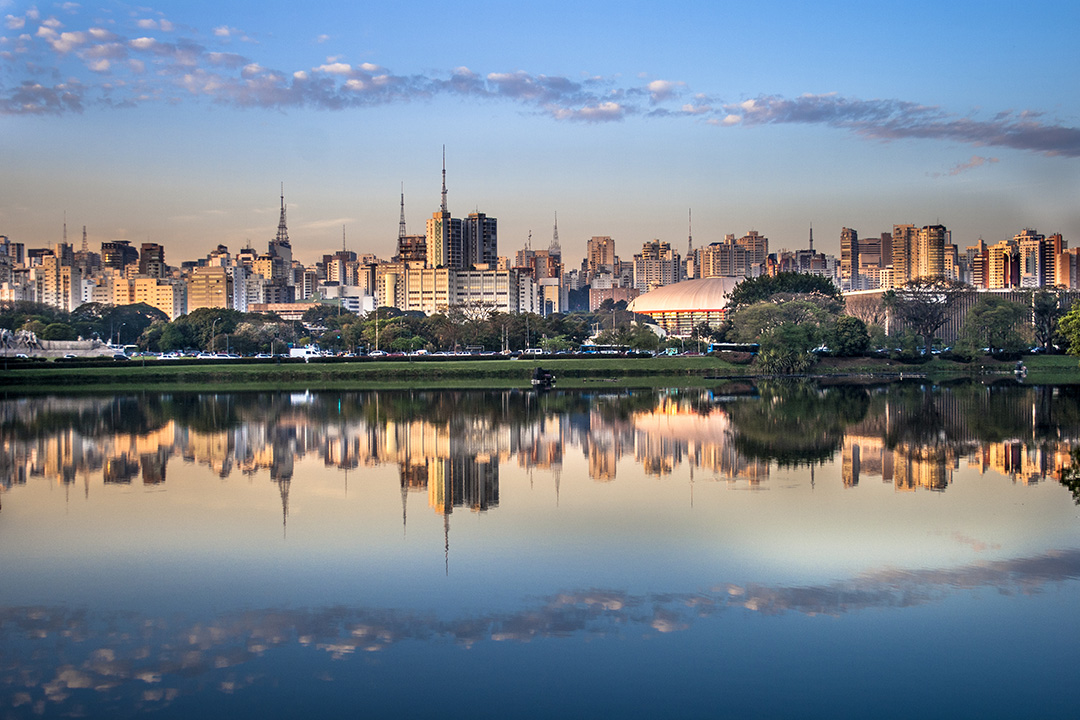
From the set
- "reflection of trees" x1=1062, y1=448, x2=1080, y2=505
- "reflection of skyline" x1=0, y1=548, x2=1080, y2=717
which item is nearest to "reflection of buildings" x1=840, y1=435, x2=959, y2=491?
"reflection of trees" x1=1062, y1=448, x2=1080, y2=505

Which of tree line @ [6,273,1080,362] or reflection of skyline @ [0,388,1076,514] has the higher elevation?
tree line @ [6,273,1080,362]

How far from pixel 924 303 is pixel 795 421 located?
5890cm

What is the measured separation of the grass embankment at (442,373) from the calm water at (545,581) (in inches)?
1413

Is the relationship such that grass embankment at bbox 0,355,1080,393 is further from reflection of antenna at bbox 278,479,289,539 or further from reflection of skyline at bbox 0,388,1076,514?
reflection of antenna at bbox 278,479,289,539

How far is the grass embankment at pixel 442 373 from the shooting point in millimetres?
63688

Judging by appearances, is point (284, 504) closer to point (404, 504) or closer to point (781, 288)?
point (404, 504)

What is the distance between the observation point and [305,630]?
11.5m

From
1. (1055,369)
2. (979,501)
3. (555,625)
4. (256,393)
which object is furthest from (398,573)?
(1055,369)

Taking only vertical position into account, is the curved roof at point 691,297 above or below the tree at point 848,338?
above

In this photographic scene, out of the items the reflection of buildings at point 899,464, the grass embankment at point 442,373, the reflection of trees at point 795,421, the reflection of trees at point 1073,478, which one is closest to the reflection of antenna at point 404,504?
the reflection of buildings at point 899,464

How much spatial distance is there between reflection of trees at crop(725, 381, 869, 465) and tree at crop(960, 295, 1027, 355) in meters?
27.3

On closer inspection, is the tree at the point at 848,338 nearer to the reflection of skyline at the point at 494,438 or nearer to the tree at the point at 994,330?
the tree at the point at 994,330

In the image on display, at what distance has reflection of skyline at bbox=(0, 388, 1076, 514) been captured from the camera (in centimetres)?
2368

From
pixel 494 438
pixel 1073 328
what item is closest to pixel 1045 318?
pixel 1073 328
